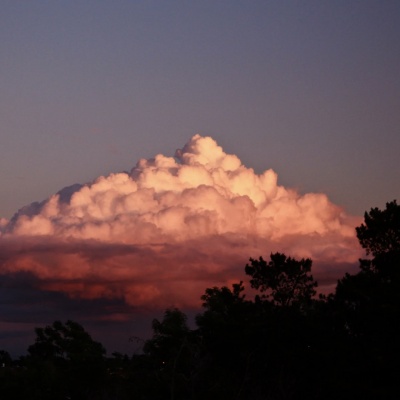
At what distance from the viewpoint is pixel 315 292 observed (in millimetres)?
80375

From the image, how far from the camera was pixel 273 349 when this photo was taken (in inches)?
2494

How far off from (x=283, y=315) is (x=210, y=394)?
9495mm

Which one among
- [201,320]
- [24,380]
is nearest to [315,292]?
[201,320]

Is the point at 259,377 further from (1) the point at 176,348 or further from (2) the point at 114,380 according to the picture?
(2) the point at 114,380

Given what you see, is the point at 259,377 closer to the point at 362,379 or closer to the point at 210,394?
the point at 210,394

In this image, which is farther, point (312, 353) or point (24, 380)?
point (24, 380)

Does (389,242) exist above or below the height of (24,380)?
above

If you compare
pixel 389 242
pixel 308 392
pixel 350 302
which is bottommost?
pixel 308 392

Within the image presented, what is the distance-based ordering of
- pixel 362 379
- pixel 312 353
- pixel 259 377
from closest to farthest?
pixel 362 379, pixel 312 353, pixel 259 377

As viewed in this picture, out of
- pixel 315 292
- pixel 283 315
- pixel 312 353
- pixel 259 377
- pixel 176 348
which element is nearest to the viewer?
pixel 312 353

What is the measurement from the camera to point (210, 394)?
202ft

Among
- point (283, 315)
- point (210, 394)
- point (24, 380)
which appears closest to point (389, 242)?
point (283, 315)

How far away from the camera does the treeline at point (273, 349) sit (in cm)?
5306

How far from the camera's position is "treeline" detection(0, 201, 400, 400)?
5306 centimetres
